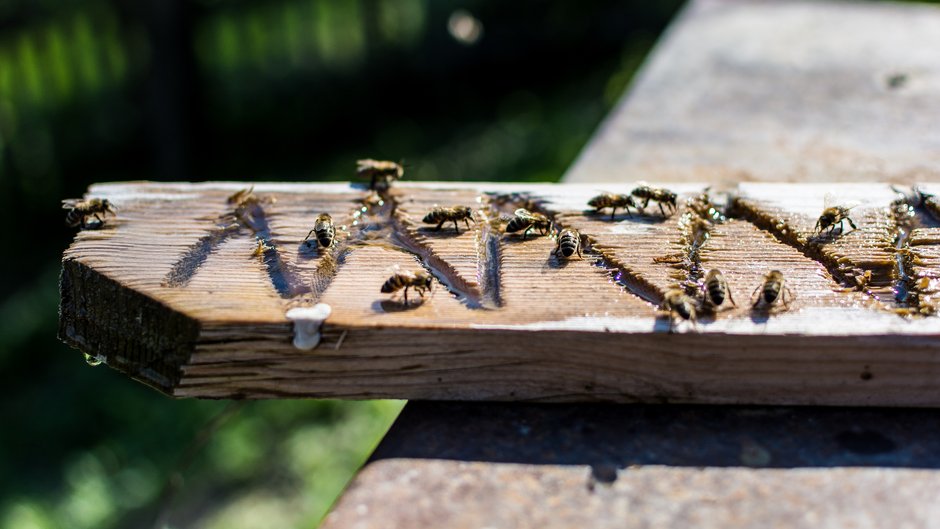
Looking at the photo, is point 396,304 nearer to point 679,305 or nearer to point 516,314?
point 516,314

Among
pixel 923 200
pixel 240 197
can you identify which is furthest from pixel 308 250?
pixel 923 200

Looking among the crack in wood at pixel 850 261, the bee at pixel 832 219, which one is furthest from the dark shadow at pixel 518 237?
the bee at pixel 832 219

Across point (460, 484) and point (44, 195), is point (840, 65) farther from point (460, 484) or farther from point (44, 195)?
point (44, 195)

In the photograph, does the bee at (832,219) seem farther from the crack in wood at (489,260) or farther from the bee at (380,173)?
the bee at (380,173)

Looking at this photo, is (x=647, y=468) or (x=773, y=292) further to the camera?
(x=773, y=292)

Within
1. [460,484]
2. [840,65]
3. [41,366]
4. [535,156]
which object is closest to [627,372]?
[460,484]

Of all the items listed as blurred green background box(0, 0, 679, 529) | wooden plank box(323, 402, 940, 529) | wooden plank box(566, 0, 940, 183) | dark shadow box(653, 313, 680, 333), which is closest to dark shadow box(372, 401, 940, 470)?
wooden plank box(323, 402, 940, 529)
